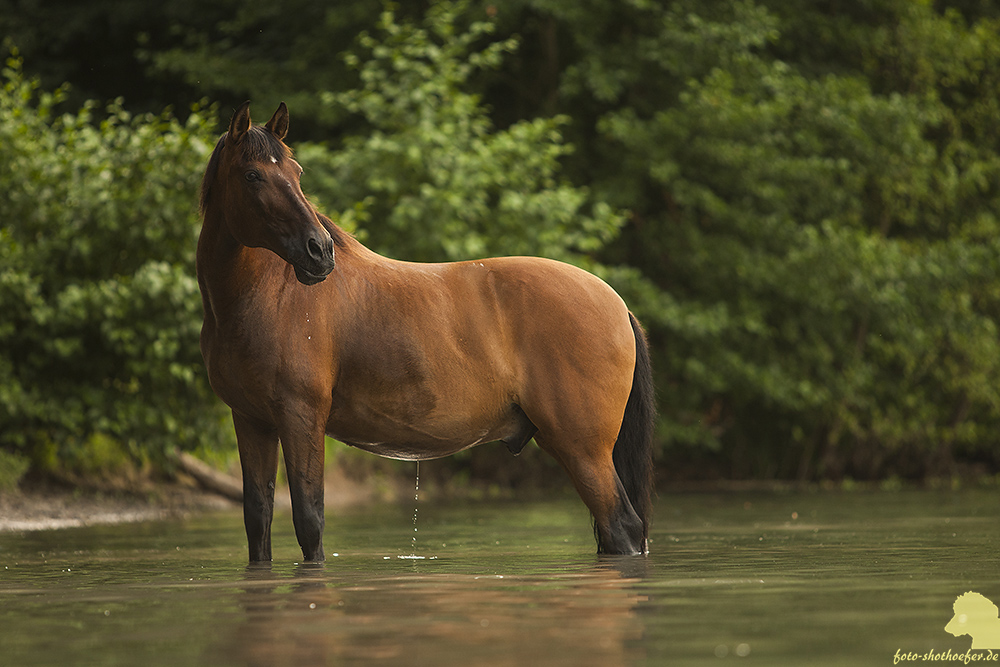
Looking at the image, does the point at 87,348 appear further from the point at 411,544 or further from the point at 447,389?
the point at 447,389

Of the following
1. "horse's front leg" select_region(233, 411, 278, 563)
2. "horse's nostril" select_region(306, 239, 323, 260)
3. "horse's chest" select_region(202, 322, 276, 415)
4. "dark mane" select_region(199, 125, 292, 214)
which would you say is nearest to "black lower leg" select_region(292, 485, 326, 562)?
"horse's front leg" select_region(233, 411, 278, 563)

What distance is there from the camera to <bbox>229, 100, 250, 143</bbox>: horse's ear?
20.9 feet

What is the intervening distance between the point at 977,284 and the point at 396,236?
28.4 feet

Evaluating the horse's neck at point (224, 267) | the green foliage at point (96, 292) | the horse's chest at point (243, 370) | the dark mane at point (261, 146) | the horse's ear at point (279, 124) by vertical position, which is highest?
the horse's ear at point (279, 124)

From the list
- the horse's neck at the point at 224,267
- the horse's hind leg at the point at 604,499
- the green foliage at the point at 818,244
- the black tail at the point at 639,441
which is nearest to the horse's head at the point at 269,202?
the horse's neck at the point at 224,267

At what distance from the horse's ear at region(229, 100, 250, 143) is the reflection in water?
2120 mm

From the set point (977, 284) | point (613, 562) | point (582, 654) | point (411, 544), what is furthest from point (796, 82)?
point (582, 654)

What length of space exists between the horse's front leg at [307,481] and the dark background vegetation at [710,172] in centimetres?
765

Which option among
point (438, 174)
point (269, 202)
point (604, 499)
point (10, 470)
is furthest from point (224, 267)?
point (438, 174)

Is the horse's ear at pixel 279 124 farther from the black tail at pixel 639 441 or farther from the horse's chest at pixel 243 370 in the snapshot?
the black tail at pixel 639 441

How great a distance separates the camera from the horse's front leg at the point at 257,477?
6727 millimetres

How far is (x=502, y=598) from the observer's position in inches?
192

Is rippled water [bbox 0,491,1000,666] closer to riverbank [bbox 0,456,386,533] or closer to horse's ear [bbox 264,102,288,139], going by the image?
horse's ear [bbox 264,102,288,139]

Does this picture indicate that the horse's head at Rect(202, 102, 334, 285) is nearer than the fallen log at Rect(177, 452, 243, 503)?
Yes
